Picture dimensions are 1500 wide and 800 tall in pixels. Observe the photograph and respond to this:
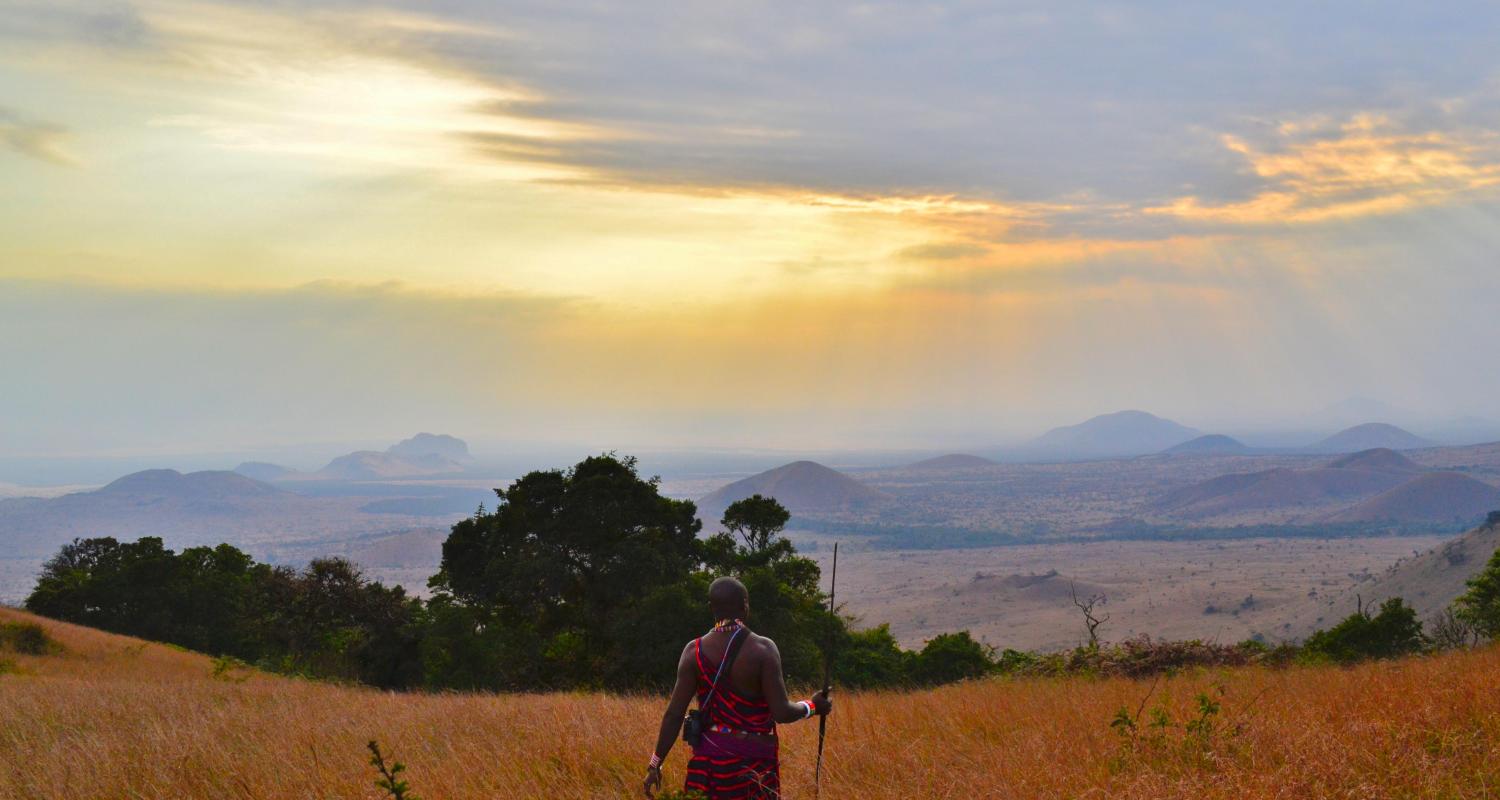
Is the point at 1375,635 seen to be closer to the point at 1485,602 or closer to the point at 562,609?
the point at 1485,602

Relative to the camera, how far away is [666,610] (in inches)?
1216

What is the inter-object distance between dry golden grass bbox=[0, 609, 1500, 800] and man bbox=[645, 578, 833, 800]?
45.0 inches

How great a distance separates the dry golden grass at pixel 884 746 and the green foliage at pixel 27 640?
17943 millimetres

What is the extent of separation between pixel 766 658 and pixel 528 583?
31352mm

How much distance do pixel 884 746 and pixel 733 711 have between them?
131 inches

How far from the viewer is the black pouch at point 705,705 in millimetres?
6371

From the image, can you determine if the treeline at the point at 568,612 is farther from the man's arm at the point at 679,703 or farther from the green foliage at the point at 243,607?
the man's arm at the point at 679,703

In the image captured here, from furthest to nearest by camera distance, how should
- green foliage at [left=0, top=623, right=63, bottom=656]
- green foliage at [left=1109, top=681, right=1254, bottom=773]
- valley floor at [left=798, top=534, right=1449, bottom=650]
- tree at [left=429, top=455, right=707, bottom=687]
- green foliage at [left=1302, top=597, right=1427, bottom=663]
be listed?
valley floor at [left=798, top=534, right=1449, bottom=650], tree at [left=429, top=455, right=707, bottom=687], green foliage at [left=1302, top=597, right=1427, bottom=663], green foliage at [left=0, top=623, right=63, bottom=656], green foliage at [left=1109, top=681, right=1254, bottom=773]

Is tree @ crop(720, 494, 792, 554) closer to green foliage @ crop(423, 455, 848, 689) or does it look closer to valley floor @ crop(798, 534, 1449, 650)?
green foliage @ crop(423, 455, 848, 689)

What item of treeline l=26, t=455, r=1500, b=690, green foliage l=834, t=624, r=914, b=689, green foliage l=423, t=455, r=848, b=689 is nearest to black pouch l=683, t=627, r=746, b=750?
treeline l=26, t=455, r=1500, b=690

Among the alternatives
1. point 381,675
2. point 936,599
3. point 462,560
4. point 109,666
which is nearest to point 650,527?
point 462,560

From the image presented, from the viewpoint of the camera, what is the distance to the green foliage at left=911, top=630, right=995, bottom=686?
133ft

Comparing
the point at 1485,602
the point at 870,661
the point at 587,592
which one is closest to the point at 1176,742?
the point at 587,592

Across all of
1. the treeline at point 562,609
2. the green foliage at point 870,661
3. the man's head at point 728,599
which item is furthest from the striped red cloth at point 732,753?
the green foliage at point 870,661
